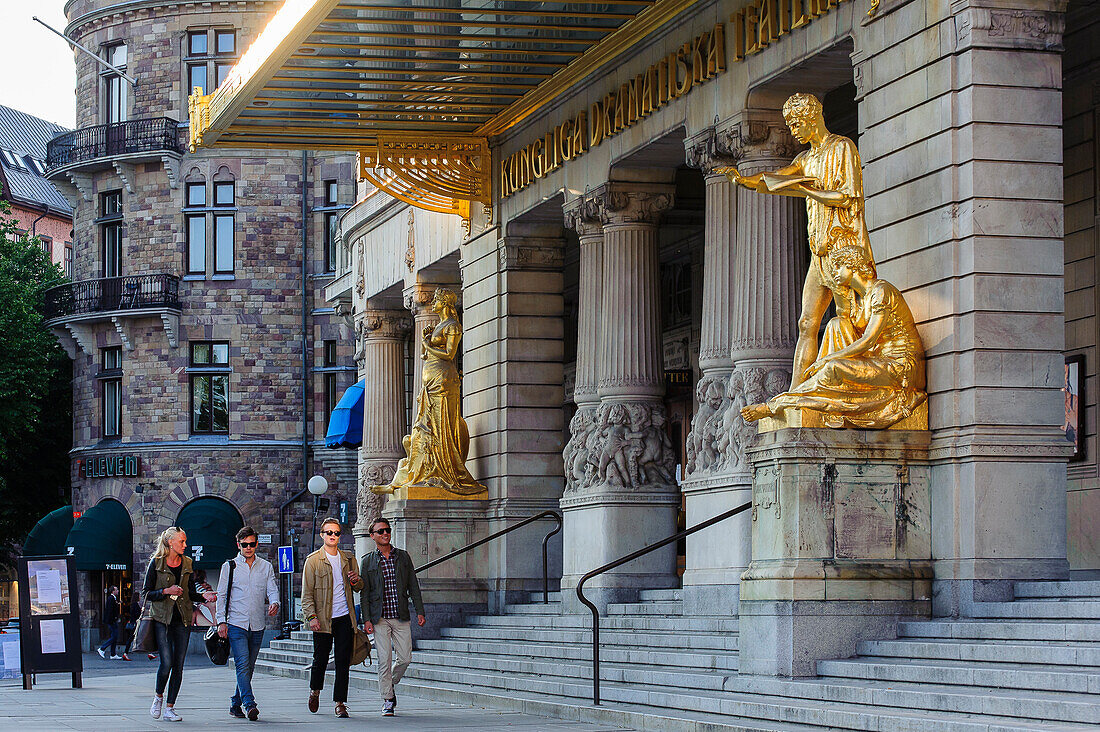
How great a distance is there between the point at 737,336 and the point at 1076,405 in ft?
12.2

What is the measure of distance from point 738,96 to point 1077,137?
3.69m

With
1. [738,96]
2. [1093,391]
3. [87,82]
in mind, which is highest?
[87,82]

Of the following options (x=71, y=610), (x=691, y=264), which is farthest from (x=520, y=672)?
(x=691, y=264)

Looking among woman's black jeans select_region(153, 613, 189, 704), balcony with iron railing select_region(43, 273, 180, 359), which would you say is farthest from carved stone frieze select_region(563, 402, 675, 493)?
balcony with iron railing select_region(43, 273, 180, 359)

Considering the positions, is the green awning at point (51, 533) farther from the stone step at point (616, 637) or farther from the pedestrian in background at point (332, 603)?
the pedestrian in background at point (332, 603)

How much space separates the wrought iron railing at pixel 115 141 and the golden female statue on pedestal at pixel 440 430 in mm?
27516

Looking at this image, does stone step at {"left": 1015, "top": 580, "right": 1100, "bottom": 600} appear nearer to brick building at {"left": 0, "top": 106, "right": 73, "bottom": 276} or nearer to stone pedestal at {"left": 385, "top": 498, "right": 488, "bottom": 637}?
stone pedestal at {"left": 385, "top": 498, "right": 488, "bottom": 637}

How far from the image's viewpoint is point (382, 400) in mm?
34688

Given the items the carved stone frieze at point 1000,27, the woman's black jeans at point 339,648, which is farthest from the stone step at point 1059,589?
the woman's black jeans at point 339,648

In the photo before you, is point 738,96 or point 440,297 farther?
point 440,297

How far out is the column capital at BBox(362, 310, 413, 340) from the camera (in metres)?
34.9

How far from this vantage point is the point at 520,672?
65.6 feet

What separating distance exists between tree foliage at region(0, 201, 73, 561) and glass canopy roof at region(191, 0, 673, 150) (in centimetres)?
2847

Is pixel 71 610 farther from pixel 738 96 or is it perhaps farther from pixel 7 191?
pixel 7 191
